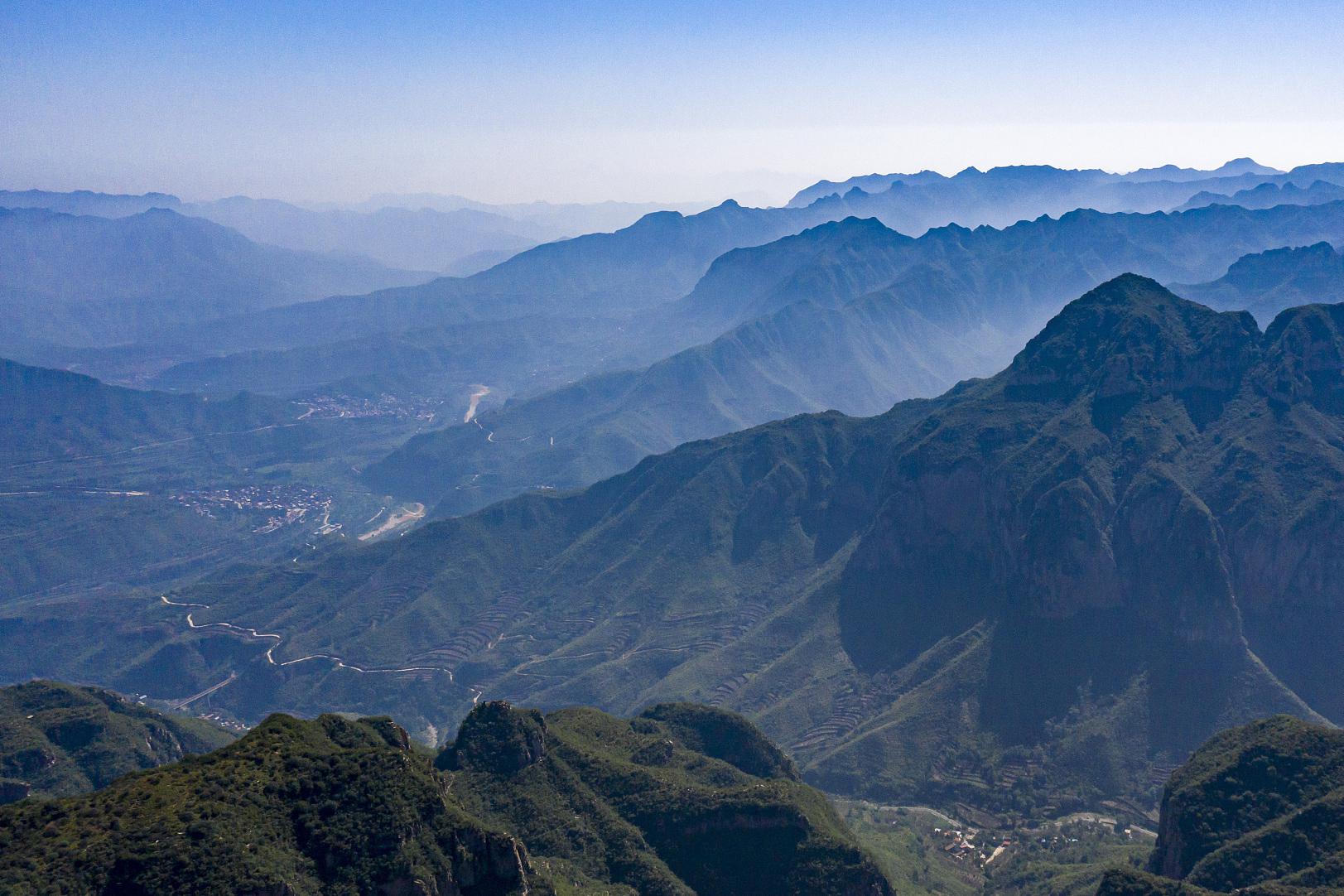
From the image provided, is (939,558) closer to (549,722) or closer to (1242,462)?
(1242,462)

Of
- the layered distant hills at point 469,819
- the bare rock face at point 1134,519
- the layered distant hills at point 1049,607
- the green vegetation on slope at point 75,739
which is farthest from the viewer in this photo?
the bare rock face at point 1134,519

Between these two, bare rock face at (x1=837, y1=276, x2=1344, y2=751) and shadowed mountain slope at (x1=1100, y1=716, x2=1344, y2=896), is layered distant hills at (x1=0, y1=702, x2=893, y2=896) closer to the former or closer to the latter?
shadowed mountain slope at (x1=1100, y1=716, x2=1344, y2=896)

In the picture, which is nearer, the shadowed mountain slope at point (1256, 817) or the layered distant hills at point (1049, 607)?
the shadowed mountain slope at point (1256, 817)

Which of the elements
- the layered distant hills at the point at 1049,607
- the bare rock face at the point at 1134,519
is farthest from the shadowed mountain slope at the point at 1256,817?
the bare rock face at the point at 1134,519

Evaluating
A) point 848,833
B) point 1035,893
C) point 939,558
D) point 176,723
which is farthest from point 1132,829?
point 176,723

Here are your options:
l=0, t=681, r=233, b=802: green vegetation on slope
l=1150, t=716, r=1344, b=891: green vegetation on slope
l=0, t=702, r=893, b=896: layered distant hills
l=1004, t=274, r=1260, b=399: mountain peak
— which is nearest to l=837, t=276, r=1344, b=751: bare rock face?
l=1004, t=274, r=1260, b=399: mountain peak

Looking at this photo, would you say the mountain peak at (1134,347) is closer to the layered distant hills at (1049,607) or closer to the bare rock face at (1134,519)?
the bare rock face at (1134,519)

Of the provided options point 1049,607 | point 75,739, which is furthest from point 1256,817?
point 75,739
